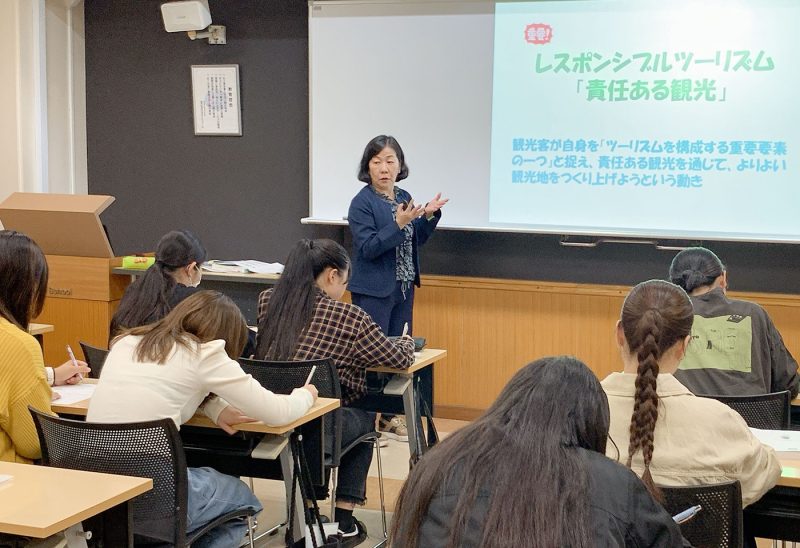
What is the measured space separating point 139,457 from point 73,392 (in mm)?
803

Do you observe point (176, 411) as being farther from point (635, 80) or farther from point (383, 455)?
point (635, 80)

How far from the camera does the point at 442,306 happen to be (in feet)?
17.9

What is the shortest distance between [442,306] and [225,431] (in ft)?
9.44

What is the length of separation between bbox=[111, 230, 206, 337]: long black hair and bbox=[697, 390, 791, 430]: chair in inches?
79.2

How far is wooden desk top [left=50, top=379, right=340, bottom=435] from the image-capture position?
262cm

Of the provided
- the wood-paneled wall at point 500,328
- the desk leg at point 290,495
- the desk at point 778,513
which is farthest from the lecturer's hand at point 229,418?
the wood-paneled wall at point 500,328

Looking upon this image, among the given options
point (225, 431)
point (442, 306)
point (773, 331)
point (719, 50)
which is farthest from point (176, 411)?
point (719, 50)

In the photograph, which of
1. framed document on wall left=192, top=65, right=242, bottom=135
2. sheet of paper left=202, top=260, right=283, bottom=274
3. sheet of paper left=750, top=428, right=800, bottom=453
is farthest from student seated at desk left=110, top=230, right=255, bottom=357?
framed document on wall left=192, top=65, right=242, bottom=135

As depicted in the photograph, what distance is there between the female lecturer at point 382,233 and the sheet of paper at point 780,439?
2245 mm

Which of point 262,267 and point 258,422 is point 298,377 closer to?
point 258,422

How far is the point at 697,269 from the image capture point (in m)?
3.36

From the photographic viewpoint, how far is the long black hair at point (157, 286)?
3.46 metres

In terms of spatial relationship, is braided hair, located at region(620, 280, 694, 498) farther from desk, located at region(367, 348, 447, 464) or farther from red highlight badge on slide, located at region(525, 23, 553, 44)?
red highlight badge on slide, located at region(525, 23, 553, 44)

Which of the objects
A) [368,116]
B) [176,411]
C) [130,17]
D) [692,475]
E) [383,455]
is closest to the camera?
[692,475]
